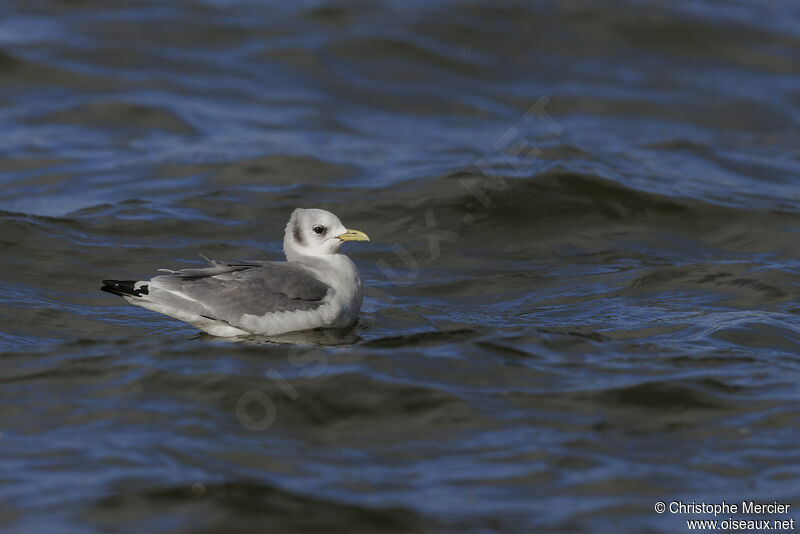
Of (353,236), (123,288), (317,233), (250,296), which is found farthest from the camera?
(317,233)

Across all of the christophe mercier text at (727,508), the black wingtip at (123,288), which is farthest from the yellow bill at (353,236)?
the christophe mercier text at (727,508)

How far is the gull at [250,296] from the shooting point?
862 cm

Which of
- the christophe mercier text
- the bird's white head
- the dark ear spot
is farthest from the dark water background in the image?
the dark ear spot

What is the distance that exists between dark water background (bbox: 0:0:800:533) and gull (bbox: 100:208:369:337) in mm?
302

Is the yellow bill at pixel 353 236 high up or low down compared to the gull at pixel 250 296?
A: up

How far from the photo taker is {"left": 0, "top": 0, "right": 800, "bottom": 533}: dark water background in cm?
654

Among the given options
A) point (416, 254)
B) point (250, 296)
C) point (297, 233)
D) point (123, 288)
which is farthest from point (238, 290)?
point (416, 254)

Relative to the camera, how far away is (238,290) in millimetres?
8742

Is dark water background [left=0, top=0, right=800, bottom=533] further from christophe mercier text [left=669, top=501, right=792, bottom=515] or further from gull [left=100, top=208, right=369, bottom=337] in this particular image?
gull [left=100, top=208, right=369, bottom=337]

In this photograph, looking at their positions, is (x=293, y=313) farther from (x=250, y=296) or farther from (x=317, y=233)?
(x=317, y=233)

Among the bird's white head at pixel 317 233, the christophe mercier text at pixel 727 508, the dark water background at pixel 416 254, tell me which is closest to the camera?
the christophe mercier text at pixel 727 508

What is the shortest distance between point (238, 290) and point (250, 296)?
10 cm

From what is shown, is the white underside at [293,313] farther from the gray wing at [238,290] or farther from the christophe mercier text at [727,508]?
the christophe mercier text at [727,508]

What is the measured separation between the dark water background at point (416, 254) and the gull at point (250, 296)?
0.30 metres
